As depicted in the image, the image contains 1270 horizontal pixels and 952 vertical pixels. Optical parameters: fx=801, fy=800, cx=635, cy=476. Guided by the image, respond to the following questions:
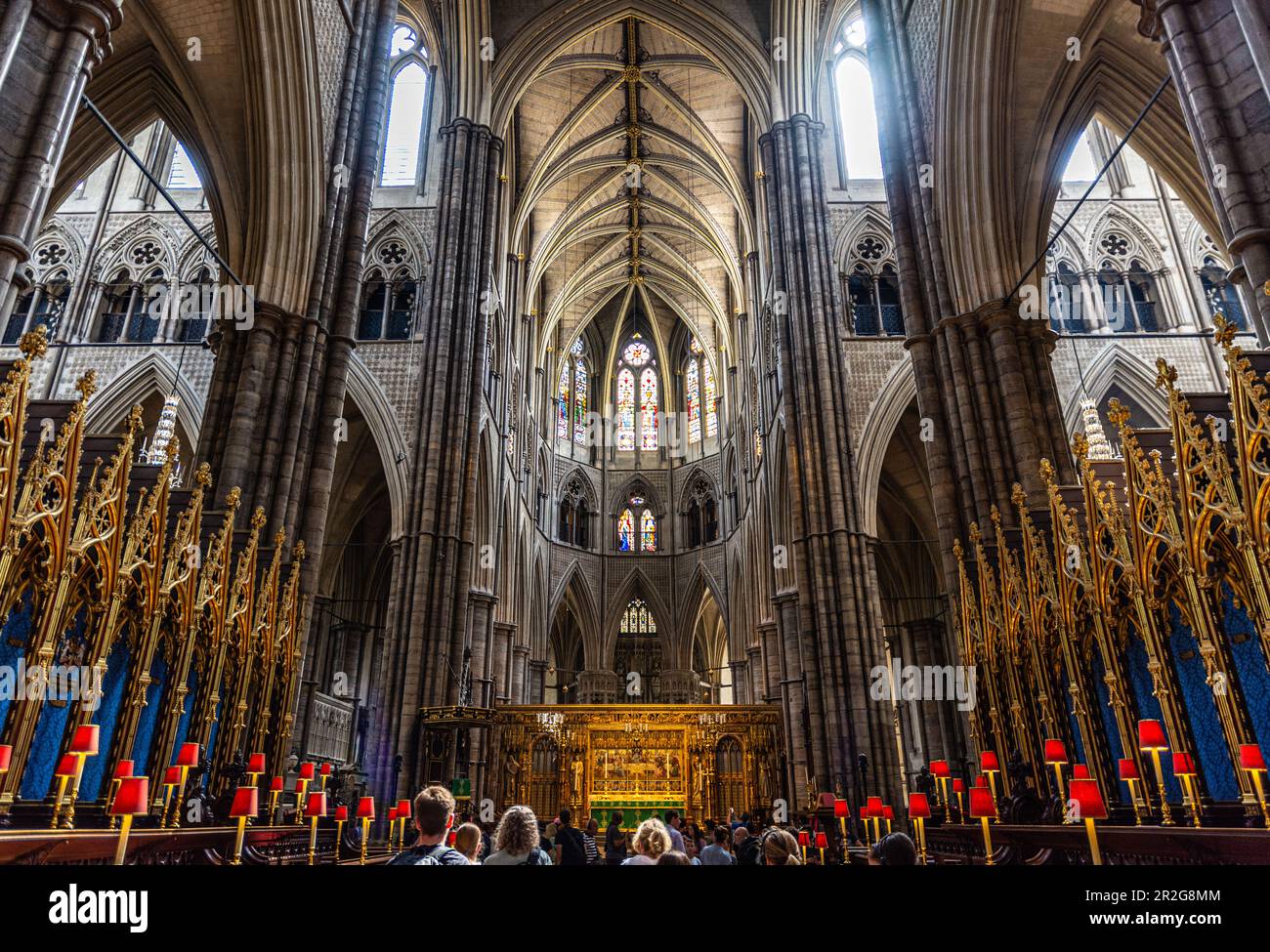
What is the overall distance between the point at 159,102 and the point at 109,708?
923 centimetres

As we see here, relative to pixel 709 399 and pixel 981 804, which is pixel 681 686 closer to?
pixel 709 399

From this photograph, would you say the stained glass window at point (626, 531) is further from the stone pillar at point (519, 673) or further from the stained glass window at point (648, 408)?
the stone pillar at point (519, 673)

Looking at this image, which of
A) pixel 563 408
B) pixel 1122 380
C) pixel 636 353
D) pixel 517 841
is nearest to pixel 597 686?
pixel 563 408

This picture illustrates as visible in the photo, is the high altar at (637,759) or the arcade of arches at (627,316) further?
the high altar at (637,759)

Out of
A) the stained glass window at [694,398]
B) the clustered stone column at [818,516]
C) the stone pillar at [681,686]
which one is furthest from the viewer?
the stained glass window at [694,398]

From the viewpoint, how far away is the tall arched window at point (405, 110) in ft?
73.2

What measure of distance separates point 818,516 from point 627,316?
22.5 m

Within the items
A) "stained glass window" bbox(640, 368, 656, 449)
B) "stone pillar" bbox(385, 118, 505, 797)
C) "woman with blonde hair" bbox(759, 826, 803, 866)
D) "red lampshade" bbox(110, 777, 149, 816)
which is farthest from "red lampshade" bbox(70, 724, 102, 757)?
"stained glass window" bbox(640, 368, 656, 449)

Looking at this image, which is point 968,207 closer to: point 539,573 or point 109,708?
point 109,708

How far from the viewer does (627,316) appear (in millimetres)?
37219

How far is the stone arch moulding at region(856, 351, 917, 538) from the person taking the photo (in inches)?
710

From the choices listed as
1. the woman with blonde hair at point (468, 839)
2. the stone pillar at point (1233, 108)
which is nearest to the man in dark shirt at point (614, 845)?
the woman with blonde hair at point (468, 839)

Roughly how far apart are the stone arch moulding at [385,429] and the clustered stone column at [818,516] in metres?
8.85
